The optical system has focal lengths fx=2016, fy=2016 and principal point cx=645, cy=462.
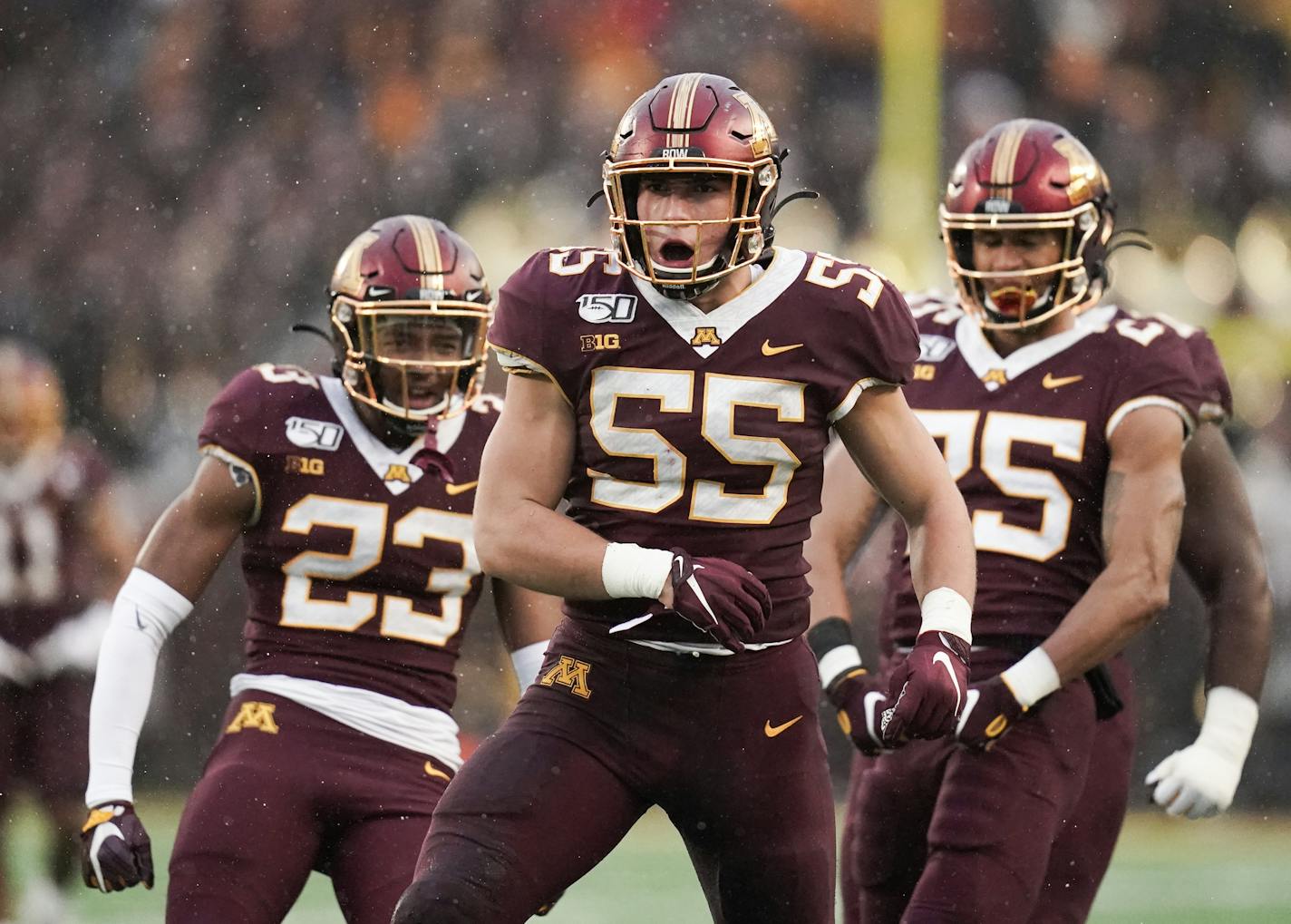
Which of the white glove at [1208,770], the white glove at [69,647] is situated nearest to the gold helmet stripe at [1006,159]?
the white glove at [1208,770]

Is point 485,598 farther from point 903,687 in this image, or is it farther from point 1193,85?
point 903,687

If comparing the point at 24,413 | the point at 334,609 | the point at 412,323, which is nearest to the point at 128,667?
the point at 334,609

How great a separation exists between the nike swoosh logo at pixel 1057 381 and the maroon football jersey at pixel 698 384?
0.85m

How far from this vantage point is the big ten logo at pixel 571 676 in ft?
10.1

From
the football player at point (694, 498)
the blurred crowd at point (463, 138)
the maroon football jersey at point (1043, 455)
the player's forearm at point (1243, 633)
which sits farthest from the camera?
the blurred crowd at point (463, 138)

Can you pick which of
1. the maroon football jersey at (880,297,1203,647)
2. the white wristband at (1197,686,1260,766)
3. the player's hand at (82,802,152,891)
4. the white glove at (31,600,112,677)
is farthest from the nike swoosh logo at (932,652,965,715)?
the white glove at (31,600,112,677)

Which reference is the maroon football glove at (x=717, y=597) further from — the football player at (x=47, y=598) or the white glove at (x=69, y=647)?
the white glove at (x=69, y=647)

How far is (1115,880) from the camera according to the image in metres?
7.18

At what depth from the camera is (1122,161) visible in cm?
981

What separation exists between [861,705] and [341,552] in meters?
1.01

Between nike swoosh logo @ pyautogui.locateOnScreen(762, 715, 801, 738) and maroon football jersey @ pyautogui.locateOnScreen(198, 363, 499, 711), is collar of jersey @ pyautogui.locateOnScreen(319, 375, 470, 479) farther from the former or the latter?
nike swoosh logo @ pyautogui.locateOnScreen(762, 715, 801, 738)

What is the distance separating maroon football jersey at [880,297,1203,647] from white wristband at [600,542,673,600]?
1019mm

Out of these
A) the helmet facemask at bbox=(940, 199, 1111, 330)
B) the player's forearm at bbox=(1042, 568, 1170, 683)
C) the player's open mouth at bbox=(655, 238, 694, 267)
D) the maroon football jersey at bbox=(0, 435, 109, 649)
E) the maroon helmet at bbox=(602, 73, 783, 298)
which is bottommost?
the maroon football jersey at bbox=(0, 435, 109, 649)

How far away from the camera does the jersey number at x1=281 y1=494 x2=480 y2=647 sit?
3746 millimetres
